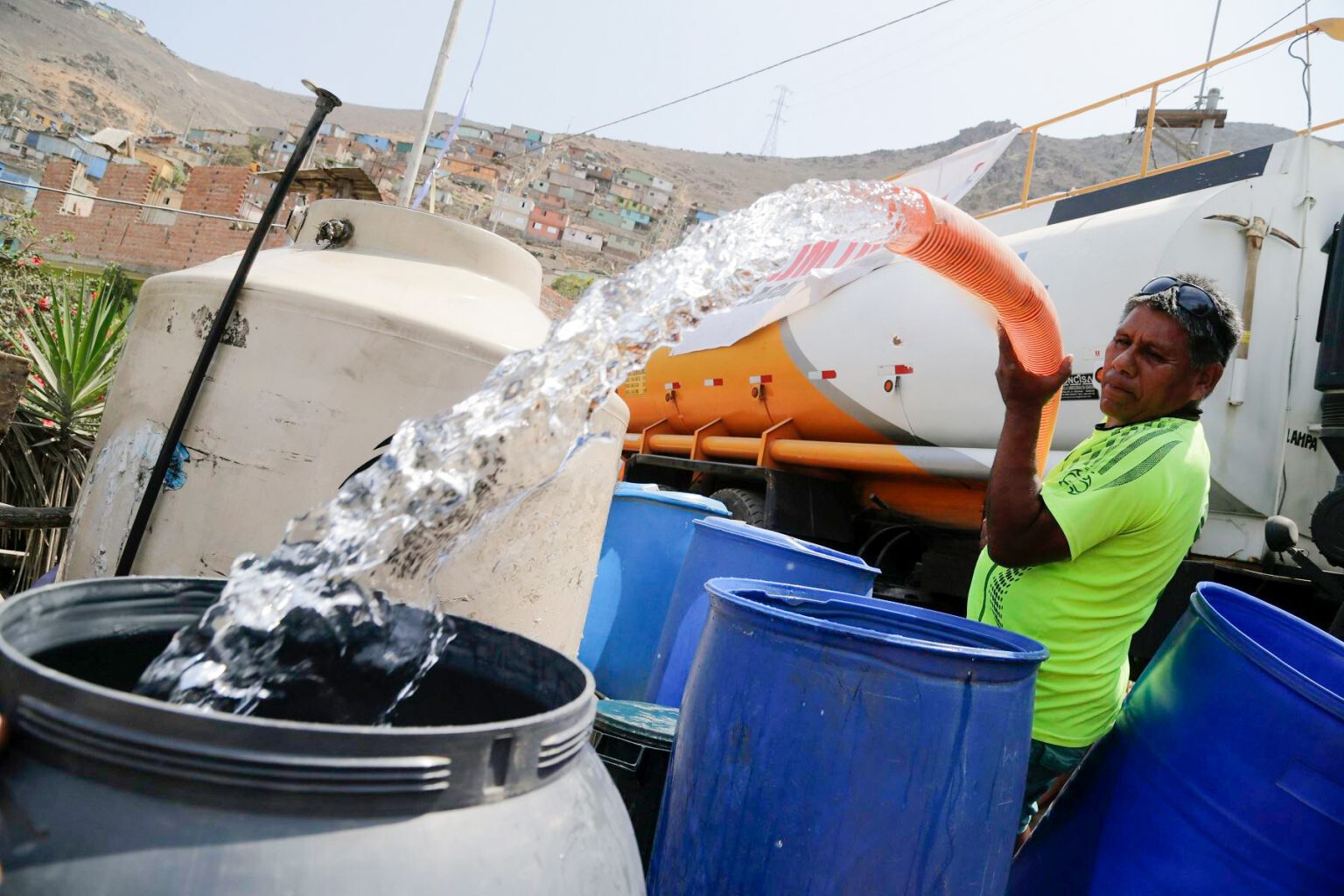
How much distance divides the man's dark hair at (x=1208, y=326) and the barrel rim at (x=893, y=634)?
0.75 m

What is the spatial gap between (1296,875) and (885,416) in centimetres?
383

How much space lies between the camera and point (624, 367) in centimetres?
187

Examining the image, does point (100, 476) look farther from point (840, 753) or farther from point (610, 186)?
point (610, 186)

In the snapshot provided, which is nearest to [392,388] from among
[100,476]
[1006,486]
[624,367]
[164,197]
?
[624,367]

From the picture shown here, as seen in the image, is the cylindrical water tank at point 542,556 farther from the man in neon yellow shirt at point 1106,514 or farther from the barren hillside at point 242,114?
the barren hillside at point 242,114

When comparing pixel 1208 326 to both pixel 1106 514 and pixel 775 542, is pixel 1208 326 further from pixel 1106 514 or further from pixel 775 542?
pixel 775 542

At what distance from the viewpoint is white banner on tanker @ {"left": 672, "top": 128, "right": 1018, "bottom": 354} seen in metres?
5.00

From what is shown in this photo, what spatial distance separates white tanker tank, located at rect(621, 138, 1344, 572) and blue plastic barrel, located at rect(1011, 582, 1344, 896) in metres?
2.26

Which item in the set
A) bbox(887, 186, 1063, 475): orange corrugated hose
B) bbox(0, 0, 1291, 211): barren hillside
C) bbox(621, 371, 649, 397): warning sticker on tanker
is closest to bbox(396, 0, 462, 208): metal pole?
bbox(621, 371, 649, 397): warning sticker on tanker

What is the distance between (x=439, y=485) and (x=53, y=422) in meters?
3.15

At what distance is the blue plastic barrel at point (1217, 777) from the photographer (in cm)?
129

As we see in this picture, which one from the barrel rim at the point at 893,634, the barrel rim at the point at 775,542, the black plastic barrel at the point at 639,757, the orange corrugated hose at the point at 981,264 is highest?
the orange corrugated hose at the point at 981,264

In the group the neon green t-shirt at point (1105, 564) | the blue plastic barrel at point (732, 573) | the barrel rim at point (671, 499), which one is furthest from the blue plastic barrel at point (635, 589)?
the neon green t-shirt at point (1105, 564)

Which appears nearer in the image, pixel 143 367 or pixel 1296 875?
pixel 1296 875
